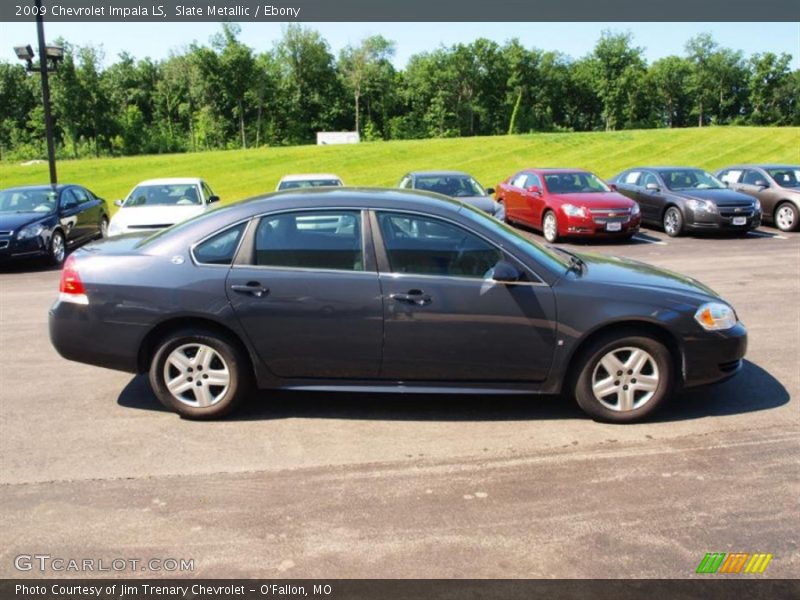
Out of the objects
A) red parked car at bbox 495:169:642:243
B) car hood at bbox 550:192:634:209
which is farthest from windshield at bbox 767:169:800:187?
car hood at bbox 550:192:634:209

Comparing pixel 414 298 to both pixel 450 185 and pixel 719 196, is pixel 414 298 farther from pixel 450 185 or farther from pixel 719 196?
pixel 719 196

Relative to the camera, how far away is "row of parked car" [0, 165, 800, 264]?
12781 mm

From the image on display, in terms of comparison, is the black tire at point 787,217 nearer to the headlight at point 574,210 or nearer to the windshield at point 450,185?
the headlight at point 574,210

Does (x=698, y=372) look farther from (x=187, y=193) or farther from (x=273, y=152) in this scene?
(x=273, y=152)

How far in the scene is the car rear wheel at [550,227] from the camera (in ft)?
47.5

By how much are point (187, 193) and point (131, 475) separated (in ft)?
35.0

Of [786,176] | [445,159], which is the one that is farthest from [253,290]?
[445,159]

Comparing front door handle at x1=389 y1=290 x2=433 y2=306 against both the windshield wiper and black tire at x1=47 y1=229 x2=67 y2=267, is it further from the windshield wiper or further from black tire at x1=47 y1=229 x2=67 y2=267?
black tire at x1=47 y1=229 x2=67 y2=267

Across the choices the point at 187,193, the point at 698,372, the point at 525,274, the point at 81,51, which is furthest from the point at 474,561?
the point at 81,51

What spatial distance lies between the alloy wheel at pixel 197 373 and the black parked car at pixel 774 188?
601 inches

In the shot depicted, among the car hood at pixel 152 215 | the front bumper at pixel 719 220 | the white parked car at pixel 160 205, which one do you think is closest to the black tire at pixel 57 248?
the white parked car at pixel 160 205

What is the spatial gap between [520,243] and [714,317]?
4.73 feet

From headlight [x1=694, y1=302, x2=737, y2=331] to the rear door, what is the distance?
222cm

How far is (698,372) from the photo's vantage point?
4879 millimetres
